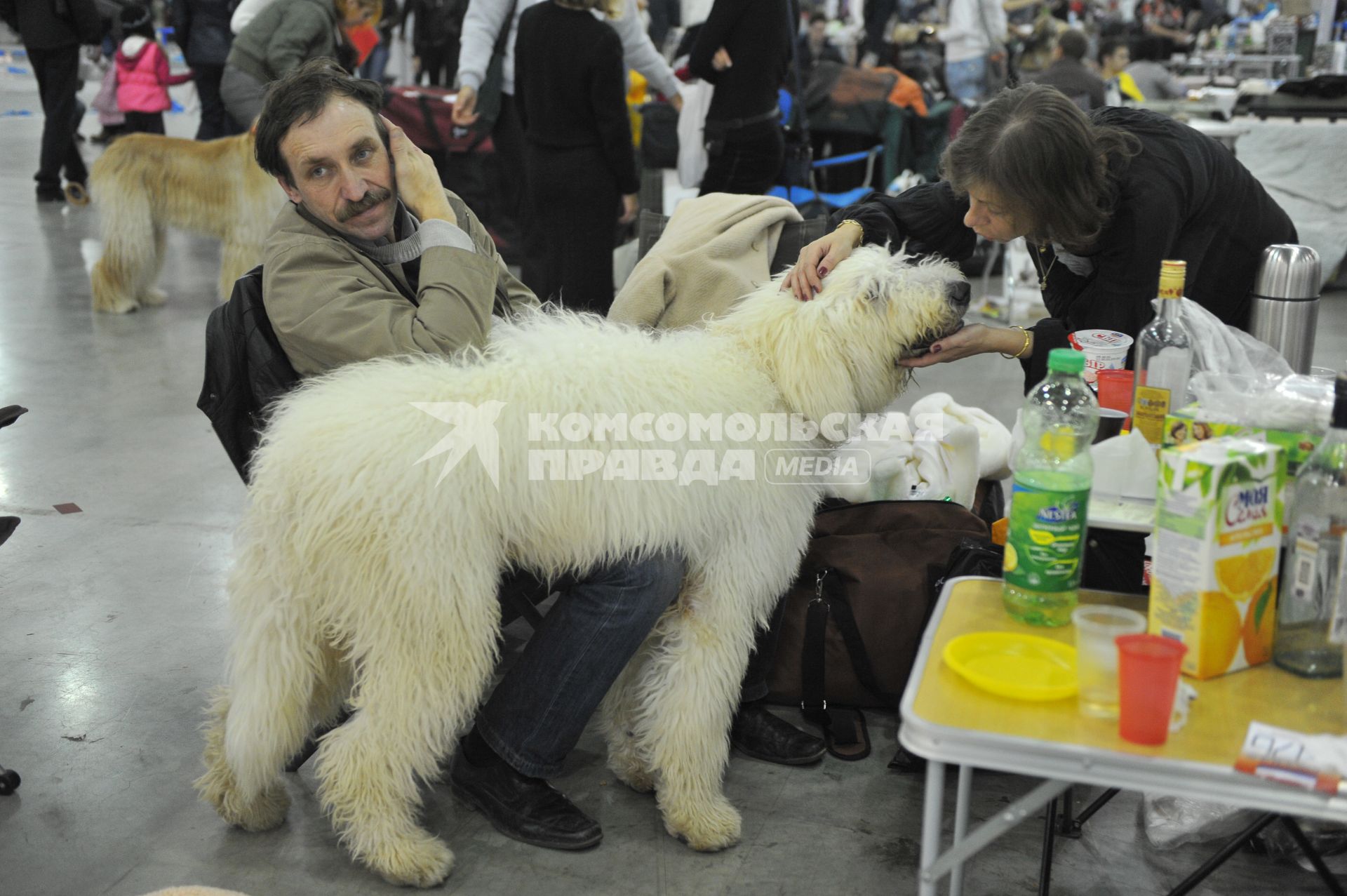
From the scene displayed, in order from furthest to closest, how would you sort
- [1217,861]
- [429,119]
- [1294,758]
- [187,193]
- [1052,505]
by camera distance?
[429,119]
[187,193]
[1217,861]
[1052,505]
[1294,758]

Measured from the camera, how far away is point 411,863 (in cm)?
180

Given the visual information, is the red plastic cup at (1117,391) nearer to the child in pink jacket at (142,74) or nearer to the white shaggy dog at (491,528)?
the white shaggy dog at (491,528)

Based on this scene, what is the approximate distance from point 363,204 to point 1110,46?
7.23 meters

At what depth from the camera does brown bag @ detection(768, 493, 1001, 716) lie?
2.26 meters

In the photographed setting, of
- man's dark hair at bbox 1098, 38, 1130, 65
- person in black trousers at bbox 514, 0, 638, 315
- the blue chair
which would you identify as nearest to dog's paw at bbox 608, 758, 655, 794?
person in black trousers at bbox 514, 0, 638, 315

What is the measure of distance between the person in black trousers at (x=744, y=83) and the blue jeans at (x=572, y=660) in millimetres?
3214

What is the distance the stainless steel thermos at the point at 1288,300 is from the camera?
1990 millimetres

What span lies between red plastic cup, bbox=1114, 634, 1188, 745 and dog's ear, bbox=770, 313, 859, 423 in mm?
747

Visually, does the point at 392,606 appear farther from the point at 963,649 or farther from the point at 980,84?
the point at 980,84

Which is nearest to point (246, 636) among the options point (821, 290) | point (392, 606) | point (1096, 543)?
point (392, 606)

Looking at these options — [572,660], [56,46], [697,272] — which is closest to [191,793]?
[572,660]
